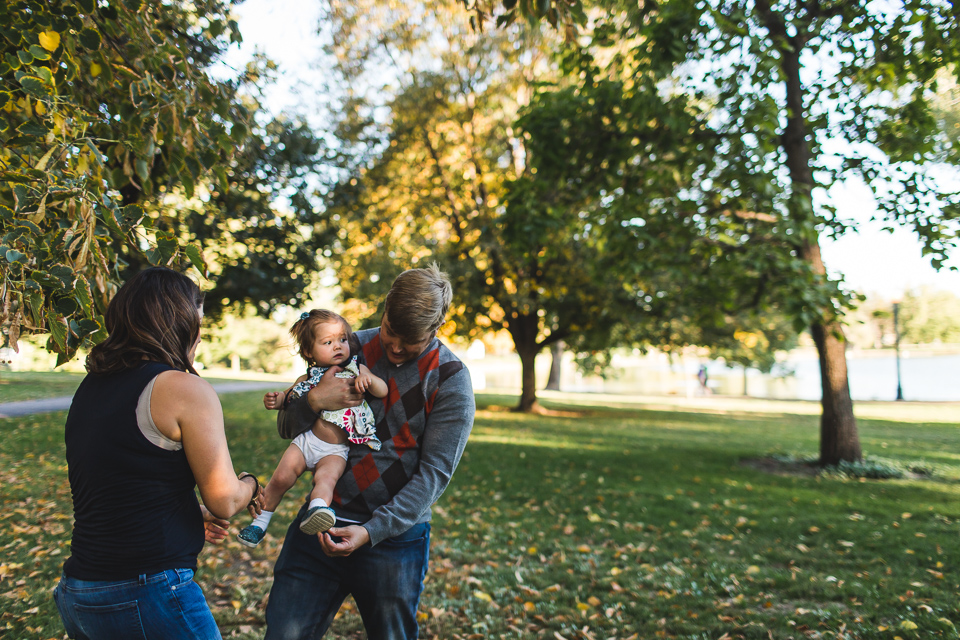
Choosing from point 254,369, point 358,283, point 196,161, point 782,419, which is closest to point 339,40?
point 358,283

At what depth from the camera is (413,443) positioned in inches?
95.3

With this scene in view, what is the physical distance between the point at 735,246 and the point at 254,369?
49992 millimetres

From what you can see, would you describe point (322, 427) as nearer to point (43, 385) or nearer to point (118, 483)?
point (118, 483)

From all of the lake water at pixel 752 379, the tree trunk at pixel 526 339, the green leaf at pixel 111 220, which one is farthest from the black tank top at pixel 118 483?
the lake water at pixel 752 379

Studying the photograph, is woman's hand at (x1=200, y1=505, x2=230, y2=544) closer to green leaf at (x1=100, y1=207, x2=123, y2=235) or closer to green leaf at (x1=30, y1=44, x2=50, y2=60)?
green leaf at (x1=100, y1=207, x2=123, y2=235)

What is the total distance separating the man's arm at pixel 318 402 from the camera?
94.3 inches

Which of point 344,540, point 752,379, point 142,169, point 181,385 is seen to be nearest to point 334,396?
point 344,540

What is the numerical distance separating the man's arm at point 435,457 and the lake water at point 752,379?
31.2 m

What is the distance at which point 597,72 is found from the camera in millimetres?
10508

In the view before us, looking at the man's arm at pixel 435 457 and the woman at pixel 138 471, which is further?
the man's arm at pixel 435 457

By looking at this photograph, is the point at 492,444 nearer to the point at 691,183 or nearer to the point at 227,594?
the point at 691,183

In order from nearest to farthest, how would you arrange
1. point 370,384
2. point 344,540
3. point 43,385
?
point 344,540 → point 370,384 → point 43,385

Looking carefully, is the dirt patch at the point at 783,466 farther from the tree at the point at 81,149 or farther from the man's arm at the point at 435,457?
the tree at the point at 81,149

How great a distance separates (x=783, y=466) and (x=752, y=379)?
61.2 metres
